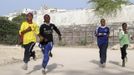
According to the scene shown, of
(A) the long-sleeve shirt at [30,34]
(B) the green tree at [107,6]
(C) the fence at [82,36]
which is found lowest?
(C) the fence at [82,36]

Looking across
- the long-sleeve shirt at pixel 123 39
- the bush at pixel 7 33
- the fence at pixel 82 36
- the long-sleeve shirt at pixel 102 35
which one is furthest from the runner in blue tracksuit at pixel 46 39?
the bush at pixel 7 33

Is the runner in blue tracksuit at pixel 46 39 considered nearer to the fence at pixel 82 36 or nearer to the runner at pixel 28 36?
the runner at pixel 28 36

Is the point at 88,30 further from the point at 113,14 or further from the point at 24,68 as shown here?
the point at 24,68

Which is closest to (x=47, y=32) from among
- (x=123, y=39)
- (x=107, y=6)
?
(x=123, y=39)

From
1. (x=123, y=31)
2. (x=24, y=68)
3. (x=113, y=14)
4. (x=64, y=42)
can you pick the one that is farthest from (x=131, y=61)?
(x=113, y=14)

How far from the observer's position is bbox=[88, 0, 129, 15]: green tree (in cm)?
3631

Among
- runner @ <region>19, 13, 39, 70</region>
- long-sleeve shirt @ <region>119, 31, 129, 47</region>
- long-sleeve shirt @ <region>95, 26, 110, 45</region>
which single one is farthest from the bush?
runner @ <region>19, 13, 39, 70</region>

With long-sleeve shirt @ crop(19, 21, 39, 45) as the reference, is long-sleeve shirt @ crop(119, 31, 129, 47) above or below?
below

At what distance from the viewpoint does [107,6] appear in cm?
3725

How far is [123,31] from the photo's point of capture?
15.6m

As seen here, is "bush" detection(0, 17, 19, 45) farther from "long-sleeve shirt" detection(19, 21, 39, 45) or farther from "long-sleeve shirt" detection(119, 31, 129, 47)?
"long-sleeve shirt" detection(19, 21, 39, 45)

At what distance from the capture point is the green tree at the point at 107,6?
36312mm

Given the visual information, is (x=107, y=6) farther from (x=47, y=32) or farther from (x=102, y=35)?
(x=47, y=32)

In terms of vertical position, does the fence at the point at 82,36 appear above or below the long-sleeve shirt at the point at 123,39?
below
